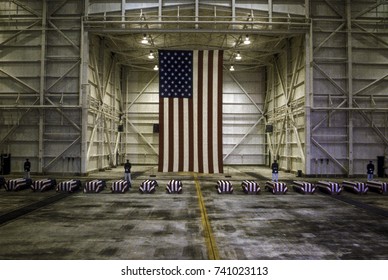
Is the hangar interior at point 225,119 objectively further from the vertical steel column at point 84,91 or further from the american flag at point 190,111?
the american flag at point 190,111

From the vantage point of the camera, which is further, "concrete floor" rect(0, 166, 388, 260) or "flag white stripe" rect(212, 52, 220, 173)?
"flag white stripe" rect(212, 52, 220, 173)

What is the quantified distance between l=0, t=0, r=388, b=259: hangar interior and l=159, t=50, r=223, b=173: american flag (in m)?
2.12

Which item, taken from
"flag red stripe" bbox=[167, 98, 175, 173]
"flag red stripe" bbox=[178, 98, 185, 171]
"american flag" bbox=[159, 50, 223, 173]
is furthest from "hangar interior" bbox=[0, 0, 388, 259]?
"flag red stripe" bbox=[167, 98, 175, 173]

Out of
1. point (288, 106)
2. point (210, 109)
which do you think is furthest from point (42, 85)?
point (288, 106)

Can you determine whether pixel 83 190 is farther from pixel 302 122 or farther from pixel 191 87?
pixel 302 122

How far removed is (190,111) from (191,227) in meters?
10.7

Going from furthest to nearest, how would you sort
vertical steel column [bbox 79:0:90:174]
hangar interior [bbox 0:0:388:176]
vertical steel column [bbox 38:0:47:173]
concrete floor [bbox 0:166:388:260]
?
hangar interior [bbox 0:0:388:176]
vertical steel column [bbox 38:0:47:173]
vertical steel column [bbox 79:0:90:174]
concrete floor [bbox 0:166:388:260]

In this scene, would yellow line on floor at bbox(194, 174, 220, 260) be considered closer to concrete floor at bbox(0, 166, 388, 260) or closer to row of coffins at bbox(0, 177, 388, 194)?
concrete floor at bbox(0, 166, 388, 260)

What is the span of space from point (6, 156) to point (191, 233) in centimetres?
1961

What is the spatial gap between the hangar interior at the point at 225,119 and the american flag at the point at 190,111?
2.12 meters

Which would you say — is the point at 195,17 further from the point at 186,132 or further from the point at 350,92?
the point at 350,92

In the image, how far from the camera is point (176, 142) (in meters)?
19.7

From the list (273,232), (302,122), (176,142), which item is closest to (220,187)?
(176,142)

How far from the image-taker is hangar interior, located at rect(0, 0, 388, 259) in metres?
9.09
